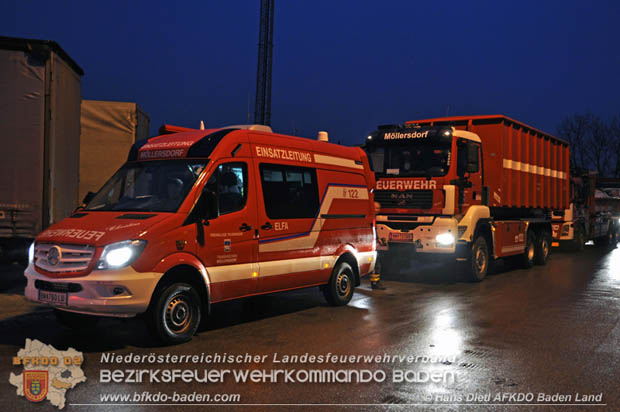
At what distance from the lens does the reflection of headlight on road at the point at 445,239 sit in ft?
41.8

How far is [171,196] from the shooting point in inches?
287

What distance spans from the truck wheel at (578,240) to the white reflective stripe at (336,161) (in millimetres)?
14739

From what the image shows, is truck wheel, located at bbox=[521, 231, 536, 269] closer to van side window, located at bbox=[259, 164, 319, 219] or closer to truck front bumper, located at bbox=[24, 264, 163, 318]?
van side window, located at bbox=[259, 164, 319, 219]

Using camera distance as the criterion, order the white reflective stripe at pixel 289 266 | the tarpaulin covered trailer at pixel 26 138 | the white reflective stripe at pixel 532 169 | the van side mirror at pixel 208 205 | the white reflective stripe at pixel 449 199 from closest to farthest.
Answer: the van side mirror at pixel 208 205
the white reflective stripe at pixel 289 266
the tarpaulin covered trailer at pixel 26 138
the white reflective stripe at pixel 449 199
the white reflective stripe at pixel 532 169

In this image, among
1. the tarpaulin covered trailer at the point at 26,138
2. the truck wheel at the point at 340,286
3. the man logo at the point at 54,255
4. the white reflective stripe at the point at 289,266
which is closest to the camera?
the man logo at the point at 54,255

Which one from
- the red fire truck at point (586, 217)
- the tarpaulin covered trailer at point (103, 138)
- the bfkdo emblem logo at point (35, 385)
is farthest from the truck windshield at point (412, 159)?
the bfkdo emblem logo at point (35, 385)

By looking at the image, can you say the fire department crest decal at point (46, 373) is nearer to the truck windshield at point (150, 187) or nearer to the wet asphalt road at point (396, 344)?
the wet asphalt road at point (396, 344)

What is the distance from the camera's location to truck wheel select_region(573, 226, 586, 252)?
2238cm

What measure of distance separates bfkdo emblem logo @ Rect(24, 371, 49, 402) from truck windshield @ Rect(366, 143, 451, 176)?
9.07 metres

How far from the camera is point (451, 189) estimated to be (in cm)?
1268

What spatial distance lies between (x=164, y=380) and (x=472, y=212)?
9013 mm

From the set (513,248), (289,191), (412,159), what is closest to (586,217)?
(513,248)

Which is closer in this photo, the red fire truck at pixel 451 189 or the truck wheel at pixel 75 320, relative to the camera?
the truck wheel at pixel 75 320

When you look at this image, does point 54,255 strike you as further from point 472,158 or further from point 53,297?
point 472,158
